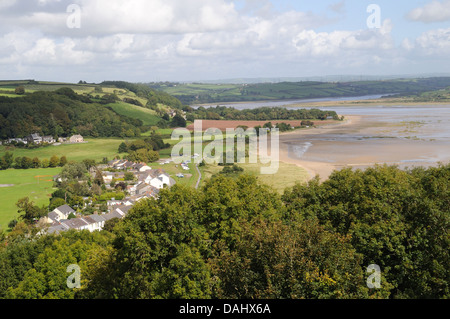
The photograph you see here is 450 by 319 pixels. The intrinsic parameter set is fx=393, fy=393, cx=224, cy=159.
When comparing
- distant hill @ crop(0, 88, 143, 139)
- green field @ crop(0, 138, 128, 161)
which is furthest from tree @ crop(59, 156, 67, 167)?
distant hill @ crop(0, 88, 143, 139)

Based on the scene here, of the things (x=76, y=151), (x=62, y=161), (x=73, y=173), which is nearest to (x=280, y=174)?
(x=73, y=173)

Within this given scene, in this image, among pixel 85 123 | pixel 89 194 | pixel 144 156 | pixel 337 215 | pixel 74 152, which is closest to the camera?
pixel 337 215

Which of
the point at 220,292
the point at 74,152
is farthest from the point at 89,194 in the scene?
the point at 220,292

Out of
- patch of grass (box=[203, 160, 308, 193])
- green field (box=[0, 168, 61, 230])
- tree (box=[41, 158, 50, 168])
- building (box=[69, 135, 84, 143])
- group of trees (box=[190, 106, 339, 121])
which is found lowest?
green field (box=[0, 168, 61, 230])

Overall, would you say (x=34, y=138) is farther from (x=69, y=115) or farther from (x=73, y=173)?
(x=73, y=173)

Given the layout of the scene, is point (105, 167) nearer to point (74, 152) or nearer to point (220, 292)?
point (74, 152)

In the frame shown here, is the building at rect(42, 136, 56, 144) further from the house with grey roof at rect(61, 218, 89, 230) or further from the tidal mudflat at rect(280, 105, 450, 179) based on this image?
the house with grey roof at rect(61, 218, 89, 230)

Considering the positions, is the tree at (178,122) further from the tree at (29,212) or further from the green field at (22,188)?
the tree at (29,212)
